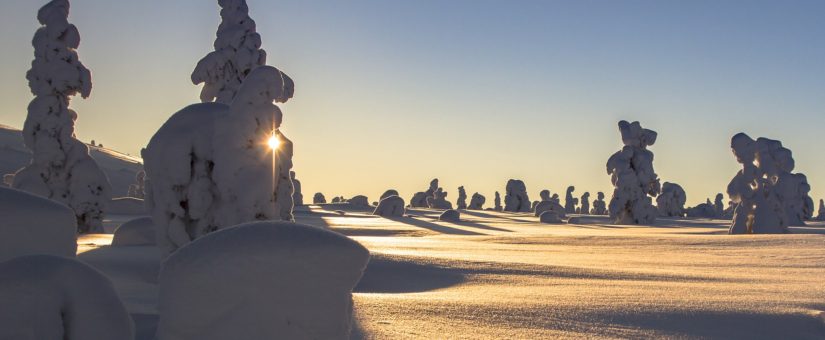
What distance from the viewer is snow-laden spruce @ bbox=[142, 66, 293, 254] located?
278 inches

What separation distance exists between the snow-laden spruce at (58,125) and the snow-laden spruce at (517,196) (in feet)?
106

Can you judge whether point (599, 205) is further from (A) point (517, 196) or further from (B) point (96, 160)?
(B) point (96, 160)

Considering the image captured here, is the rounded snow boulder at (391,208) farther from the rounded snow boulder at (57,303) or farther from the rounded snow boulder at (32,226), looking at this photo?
the rounded snow boulder at (57,303)

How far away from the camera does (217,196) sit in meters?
7.33

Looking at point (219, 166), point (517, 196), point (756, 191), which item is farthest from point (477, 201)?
point (219, 166)

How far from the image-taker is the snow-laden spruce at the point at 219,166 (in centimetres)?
705

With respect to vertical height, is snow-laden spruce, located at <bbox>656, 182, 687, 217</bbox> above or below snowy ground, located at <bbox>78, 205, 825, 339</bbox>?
above

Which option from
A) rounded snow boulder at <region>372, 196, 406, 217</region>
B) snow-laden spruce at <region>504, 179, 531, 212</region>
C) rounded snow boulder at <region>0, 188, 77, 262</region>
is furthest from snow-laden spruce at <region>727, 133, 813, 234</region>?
snow-laden spruce at <region>504, 179, 531, 212</region>

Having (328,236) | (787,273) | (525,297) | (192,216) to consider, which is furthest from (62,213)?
(787,273)

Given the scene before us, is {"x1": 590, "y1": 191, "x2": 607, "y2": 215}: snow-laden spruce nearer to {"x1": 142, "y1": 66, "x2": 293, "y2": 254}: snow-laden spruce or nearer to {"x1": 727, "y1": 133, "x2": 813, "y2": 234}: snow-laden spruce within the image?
{"x1": 727, "y1": 133, "x2": 813, "y2": 234}: snow-laden spruce

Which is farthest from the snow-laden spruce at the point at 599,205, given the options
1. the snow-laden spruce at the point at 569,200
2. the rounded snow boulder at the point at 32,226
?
the rounded snow boulder at the point at 32,226

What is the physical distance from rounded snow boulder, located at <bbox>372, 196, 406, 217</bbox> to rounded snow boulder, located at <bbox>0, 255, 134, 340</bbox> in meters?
24.2

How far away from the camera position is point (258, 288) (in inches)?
129

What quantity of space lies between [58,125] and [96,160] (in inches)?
1827
